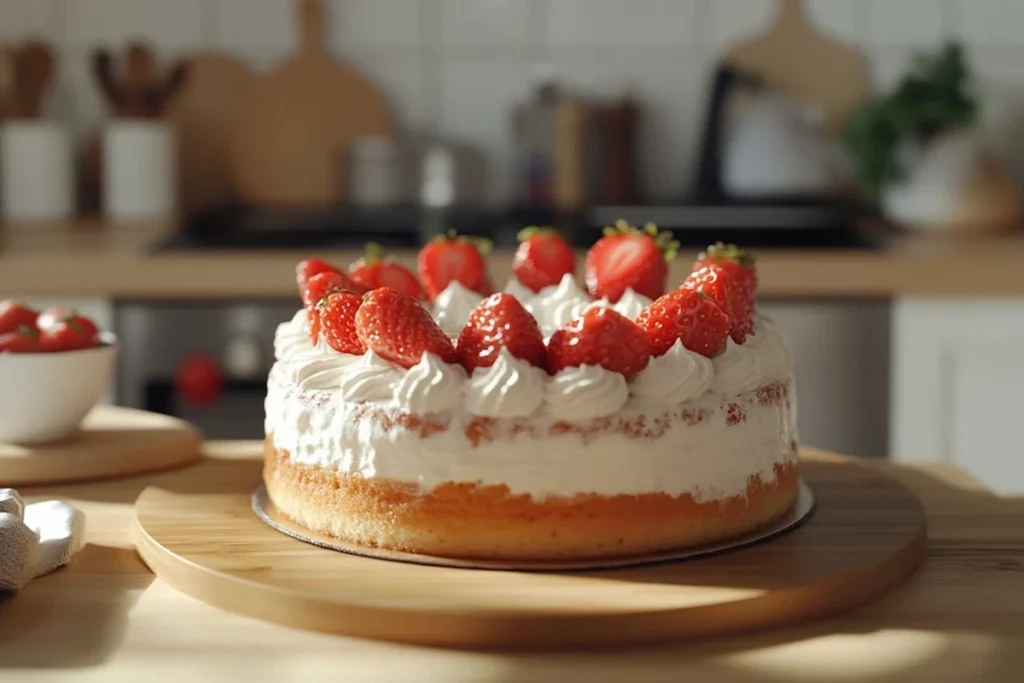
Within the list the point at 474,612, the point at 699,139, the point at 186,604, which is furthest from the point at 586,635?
the point at 699,139

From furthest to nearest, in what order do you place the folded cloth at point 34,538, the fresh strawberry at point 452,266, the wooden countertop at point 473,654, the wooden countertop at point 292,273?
the wooden countertop at point 292,273 → the fresh strawberry at point 452,266 → the folded cloth at point 34,538 → the wooden countertop at point 473,654

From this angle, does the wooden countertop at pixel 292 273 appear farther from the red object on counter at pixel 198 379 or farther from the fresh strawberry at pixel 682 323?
the fresh strawberry at pixel 682 323

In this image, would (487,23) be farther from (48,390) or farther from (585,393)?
(585,393)

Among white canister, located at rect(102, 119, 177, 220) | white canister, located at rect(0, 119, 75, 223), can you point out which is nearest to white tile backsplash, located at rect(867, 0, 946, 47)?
white canister, located at rect(102, 119, 177, 220)

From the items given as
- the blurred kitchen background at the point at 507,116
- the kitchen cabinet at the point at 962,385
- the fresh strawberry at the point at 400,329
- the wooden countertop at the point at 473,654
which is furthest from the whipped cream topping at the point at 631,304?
the blurred kitchen background at the point at 507,116

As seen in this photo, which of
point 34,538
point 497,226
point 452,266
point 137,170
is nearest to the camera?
point 34,538

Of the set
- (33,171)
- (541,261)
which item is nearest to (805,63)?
(33,171)
